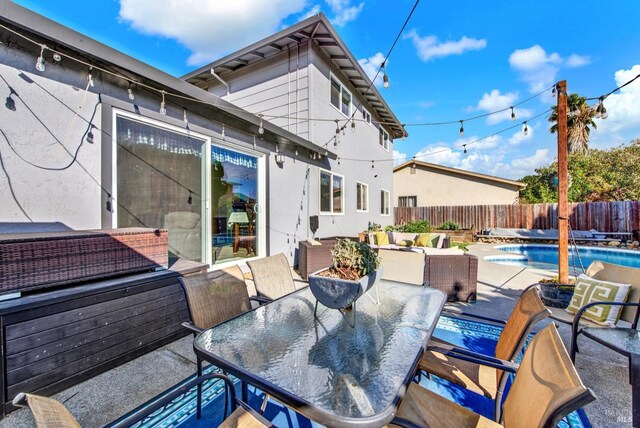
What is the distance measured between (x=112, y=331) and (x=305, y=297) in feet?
5.35

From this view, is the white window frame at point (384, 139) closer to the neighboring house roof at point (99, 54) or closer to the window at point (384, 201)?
the window at point (384, 201)

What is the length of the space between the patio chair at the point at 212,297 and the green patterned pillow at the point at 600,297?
128 inches

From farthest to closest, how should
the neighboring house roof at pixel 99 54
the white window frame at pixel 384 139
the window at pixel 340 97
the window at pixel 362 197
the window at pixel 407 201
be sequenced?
the window at pixel 407 201 < the white window frame at pixel 384 139 < the window at pixel 362 197 < the window at pixel 340 97 < the neighboring house roof at pixel 99 54

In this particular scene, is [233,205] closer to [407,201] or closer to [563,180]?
[563,180]

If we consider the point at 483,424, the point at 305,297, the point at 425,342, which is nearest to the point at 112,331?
the point at 305,297

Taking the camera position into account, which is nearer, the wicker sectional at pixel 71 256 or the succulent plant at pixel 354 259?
the succulent plant at pixel 354 259

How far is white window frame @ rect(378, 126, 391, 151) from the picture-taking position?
1221 cm

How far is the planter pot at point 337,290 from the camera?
163 centimetres

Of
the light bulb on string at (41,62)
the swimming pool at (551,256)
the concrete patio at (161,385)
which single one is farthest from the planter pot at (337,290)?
the swimming pool at (551,256)

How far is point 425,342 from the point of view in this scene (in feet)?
4.91

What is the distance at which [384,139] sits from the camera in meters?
12.7

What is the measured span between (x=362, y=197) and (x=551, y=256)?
7492mm

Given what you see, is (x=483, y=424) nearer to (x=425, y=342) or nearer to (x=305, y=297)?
(x=425, y=342)

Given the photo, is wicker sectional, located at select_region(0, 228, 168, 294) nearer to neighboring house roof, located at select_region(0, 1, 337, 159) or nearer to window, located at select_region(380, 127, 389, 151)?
neighboring house roof, located at select_region(0, 1, 337, 159)
